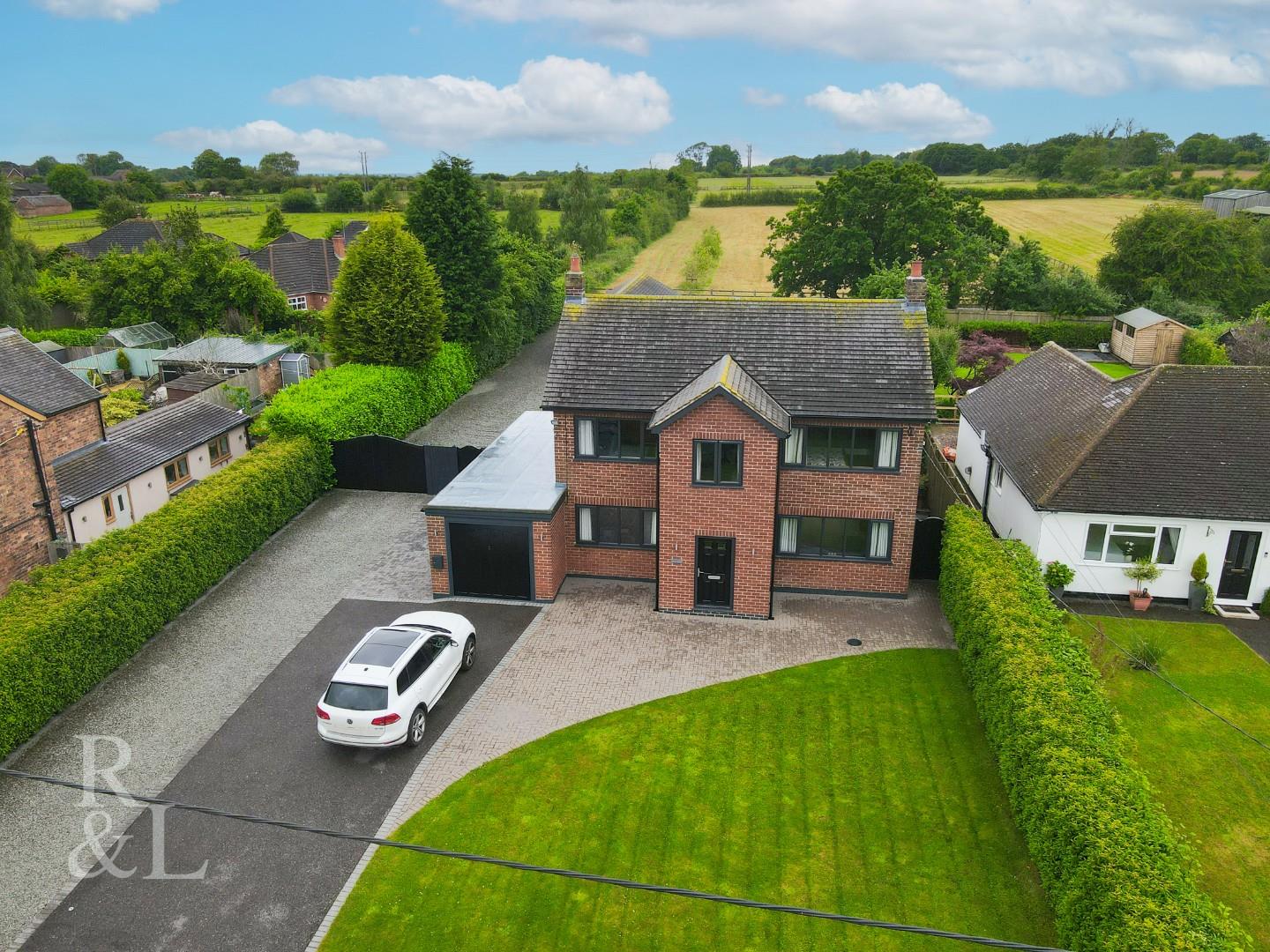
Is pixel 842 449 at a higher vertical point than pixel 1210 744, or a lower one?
higher

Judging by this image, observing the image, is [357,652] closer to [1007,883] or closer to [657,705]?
[657,705]

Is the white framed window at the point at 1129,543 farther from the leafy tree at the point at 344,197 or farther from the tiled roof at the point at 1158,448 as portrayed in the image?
the leafy tree at the point at 344,197

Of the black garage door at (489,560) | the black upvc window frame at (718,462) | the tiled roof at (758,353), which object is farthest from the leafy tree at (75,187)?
the black upvc window frame at (718,462)

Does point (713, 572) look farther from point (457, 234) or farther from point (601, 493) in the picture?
point (457, 234)

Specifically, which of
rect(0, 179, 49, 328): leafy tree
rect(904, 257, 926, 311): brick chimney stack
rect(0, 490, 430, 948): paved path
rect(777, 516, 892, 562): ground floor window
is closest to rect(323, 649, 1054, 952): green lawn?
rect(777, 516, 892, 562): ground floor window

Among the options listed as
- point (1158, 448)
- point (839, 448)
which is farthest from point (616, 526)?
point (1158, 448)

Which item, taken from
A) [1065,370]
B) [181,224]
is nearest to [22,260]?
[181,224]

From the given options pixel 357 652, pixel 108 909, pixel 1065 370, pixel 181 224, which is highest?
pixel 181 224
